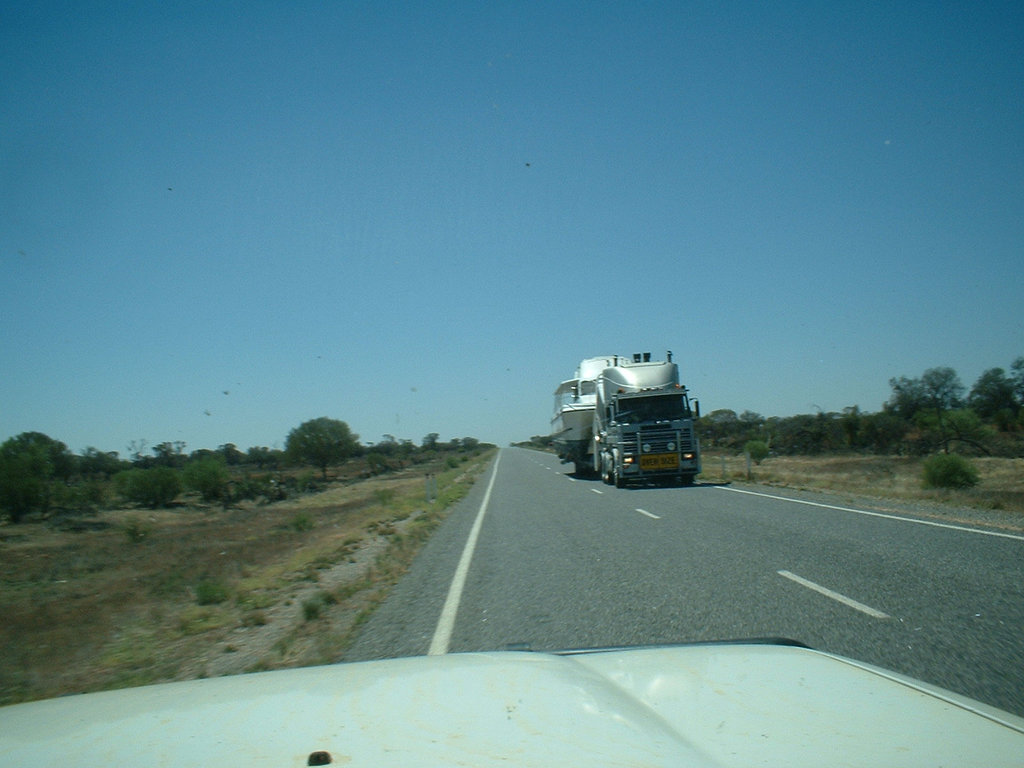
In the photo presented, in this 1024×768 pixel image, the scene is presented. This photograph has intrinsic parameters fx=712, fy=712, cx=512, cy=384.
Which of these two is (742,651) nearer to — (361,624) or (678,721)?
(678,721)

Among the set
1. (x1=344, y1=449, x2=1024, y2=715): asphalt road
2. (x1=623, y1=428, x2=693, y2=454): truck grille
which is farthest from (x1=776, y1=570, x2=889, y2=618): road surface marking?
(x1=623, y1=428, x2=693, y2=454): truck grille

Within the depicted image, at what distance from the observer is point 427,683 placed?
3.22m

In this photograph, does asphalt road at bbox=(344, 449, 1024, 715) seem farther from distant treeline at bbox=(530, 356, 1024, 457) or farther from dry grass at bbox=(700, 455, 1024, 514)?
distant treeline at bbox=(530, 356, 1024, 457)

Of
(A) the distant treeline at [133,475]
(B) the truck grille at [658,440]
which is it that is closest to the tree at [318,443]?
(A) the distant treeline at [133,475]

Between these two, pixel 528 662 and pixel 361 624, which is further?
pixel 361 624

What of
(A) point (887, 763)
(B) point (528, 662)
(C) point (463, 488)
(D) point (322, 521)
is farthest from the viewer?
(C) point (463, 488)

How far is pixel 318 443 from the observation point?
87.2 meters

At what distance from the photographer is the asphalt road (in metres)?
5.82

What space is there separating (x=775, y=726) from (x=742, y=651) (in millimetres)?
1204

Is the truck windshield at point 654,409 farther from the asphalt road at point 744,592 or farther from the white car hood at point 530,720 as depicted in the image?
the white car hood at point 530,720

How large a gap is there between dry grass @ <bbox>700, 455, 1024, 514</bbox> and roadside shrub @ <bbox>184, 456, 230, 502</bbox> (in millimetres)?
30467

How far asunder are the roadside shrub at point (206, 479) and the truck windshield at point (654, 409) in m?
A: 30.0

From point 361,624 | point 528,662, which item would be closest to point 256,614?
point 361,624

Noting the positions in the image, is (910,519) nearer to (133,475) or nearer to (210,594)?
(210,594)
